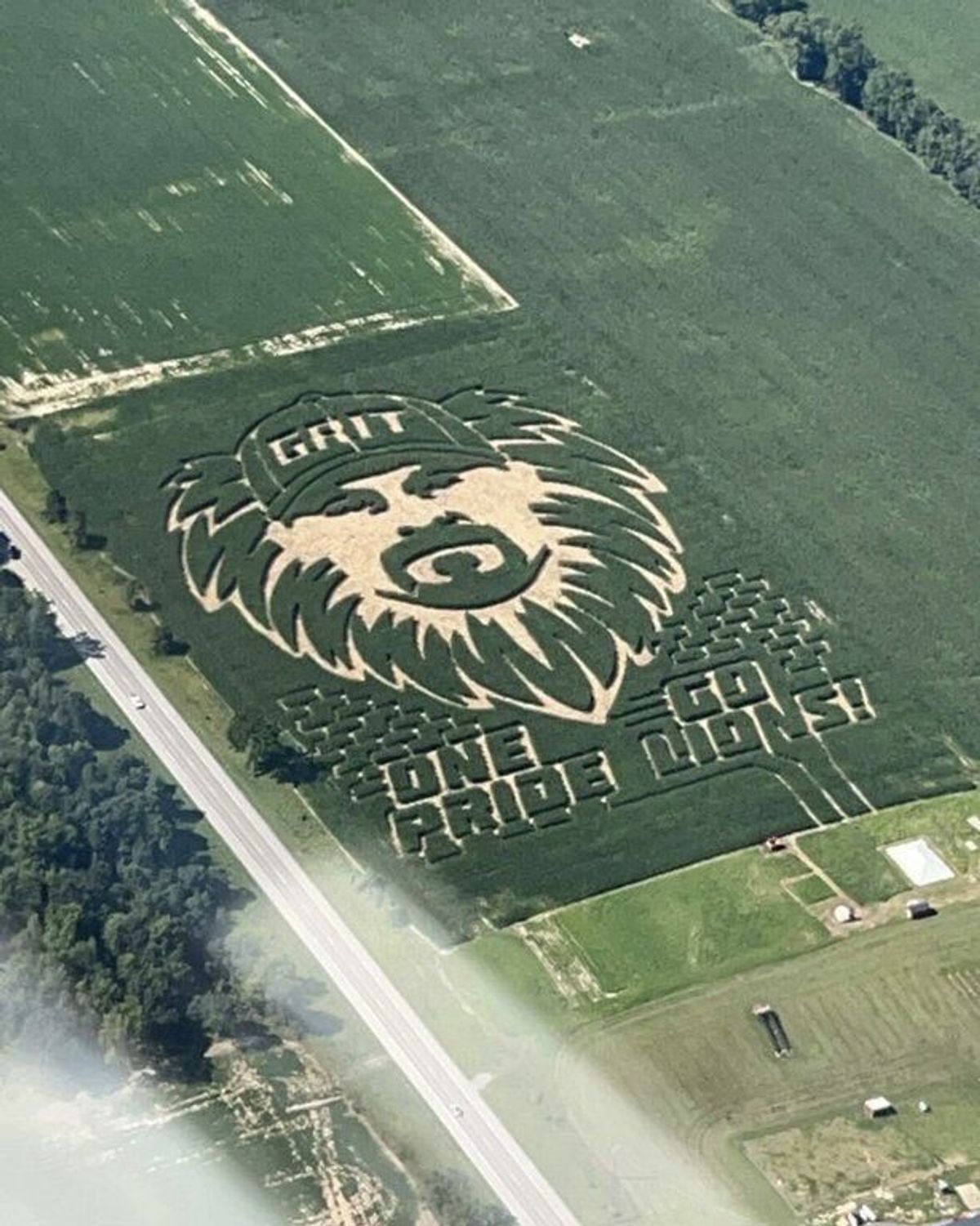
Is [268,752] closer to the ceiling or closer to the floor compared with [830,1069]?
closer to the floor

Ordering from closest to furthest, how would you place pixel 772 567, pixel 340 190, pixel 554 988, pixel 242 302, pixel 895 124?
pixel 554 988 → pixel 772 567 → pixel 242 302 → pixel 340 190 → pixel 895 124

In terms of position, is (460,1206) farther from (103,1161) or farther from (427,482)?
(427,482)

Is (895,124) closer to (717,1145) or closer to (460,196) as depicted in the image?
(460,196)

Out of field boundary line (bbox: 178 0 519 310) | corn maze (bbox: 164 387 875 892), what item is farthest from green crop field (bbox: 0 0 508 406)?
corn maze (bbox: 164 387 875 892)

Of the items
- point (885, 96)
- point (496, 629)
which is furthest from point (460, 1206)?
point (885, 96)

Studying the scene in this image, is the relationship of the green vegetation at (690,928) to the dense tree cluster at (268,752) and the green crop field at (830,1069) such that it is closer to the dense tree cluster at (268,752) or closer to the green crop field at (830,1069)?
the green crop field at (830,1069)

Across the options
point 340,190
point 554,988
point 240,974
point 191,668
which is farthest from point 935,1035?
point 340,190

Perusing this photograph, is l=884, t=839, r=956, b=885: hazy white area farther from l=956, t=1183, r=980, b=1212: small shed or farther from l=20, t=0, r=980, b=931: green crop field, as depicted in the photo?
l=956, t=1183, r=980, b=1212: small shed
